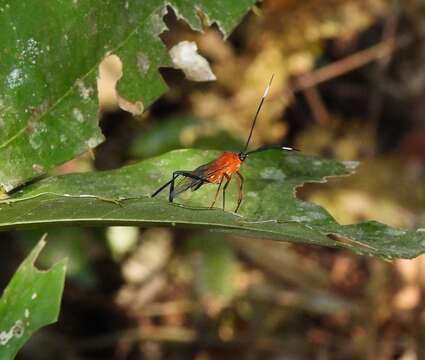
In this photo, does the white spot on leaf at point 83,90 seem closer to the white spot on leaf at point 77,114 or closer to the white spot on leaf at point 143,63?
the white spot on leaf at point 77,114

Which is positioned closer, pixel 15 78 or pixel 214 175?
pixel 15 78

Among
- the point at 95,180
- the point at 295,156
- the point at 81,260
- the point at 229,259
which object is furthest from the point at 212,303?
the point at 95,180

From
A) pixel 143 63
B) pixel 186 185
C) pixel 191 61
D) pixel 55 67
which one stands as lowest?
pixel 186 185

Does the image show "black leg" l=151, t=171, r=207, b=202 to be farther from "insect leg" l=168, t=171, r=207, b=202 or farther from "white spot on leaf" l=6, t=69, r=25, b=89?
"white spot on leaf" l=6, t=69, r=25, b=89

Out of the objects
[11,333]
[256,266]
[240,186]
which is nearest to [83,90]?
[240,186]

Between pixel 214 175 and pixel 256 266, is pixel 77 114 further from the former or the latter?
pixel 256 266

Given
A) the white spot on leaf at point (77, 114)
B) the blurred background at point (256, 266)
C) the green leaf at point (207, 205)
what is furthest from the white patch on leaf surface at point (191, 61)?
the blurred background at point (256, 266)
